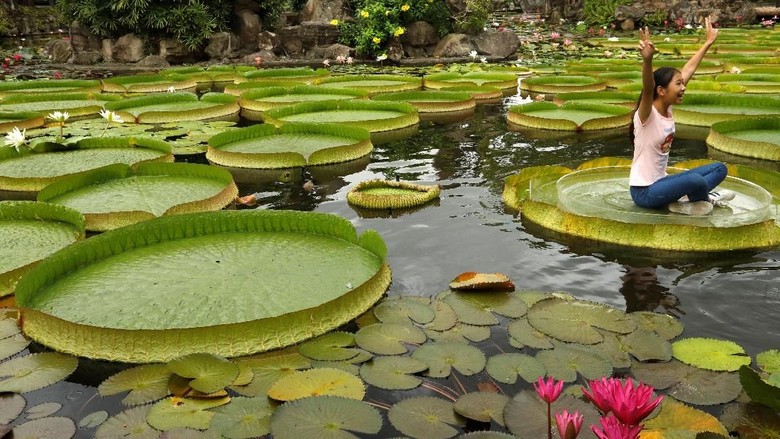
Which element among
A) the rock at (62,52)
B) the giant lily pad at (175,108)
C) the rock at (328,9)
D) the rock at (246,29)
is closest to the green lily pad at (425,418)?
the giant lily pad at (175,108)

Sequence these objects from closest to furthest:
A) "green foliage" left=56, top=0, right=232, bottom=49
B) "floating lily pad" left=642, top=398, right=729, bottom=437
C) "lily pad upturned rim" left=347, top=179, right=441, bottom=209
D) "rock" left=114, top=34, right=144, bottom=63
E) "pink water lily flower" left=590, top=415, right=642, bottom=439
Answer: "pink water lily flower" left=590, top=415, right=642, bottom=439 < "floating lily pad" left=642, top=398, right=729, bottom=437 < "lily pad upturned rim" left=347, top=179, right=441, bottom=209 < "green foliage" left=56, top=0, right=232, bottom=49 < "rock" left=114, top=34, right=144, bottom=63

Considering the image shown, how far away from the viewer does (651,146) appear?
4.55 meters

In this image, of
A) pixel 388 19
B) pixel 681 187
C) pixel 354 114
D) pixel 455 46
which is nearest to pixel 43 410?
pixel 681 187

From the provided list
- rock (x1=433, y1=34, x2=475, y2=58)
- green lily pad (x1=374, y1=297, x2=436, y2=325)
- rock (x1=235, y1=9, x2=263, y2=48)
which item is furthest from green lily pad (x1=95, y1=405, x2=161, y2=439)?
rock (x1=235, y1=9, x2=263, y2=48)

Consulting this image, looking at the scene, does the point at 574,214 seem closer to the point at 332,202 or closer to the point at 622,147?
the point at 332,202

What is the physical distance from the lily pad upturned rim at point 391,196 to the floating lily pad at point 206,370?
2.70m

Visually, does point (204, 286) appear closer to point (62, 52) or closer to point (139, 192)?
point (139, 192)

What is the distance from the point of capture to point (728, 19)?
27344 millimetres

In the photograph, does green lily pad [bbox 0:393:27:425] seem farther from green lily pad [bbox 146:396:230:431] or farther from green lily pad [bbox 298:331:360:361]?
green lily pad [bbox 298:331:360:361]

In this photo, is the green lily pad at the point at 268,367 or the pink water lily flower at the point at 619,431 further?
the green lily pad at the point at 268,367

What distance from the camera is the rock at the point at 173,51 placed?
18.7m

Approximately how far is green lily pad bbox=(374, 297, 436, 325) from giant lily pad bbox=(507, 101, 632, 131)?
16.9ft

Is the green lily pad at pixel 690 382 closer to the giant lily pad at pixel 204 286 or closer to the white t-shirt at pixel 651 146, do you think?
the giant lily pad at pixel 204 286

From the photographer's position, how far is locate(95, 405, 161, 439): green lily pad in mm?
2412
